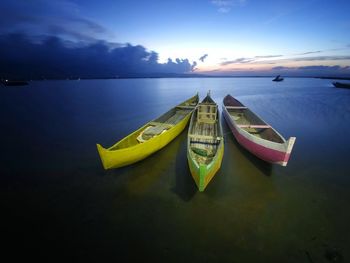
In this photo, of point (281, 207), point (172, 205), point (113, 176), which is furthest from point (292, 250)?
point (113, 176)

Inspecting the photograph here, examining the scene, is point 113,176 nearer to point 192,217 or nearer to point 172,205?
point 172,205

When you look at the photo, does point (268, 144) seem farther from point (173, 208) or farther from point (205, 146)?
point (173, 208)

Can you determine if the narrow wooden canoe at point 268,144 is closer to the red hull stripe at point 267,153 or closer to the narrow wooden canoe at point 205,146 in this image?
the red hull stripe at point 267,153

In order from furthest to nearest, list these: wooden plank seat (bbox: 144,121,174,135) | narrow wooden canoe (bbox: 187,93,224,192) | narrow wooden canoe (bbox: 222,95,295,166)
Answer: wooden plank seat (bbox: 144,121,174,135), narrow wooden canoe (bbox: 222,95,295,166), narrow wooden canoe (bbox: 187,93,224,192)

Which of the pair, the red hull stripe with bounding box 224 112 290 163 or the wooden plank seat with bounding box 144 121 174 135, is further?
the wooden plank seat with bounding box 144 121 174 135

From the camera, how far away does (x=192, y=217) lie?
252 inches

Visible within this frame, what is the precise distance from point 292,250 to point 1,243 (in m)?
8.96

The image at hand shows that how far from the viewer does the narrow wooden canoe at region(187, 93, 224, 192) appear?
6.53 meters

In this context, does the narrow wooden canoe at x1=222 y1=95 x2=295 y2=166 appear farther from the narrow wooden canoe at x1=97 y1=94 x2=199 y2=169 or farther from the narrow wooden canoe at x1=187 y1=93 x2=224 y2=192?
the narrow wooden canoe at x1=97 y1=94 x2=199 y2=169

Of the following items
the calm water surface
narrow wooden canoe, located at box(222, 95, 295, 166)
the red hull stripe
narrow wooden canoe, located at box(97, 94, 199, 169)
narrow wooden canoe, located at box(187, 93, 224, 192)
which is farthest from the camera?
the red hull stripe

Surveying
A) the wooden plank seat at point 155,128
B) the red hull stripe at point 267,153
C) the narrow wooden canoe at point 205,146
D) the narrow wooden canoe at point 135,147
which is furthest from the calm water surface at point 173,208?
the wooden plank seat at point 155,128

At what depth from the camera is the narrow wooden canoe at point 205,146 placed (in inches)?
257

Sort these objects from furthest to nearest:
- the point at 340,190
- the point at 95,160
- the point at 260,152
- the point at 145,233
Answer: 1. the point at 95,160
2. the point at 260,152
3. the point at 340,190
4. the point at 145,233

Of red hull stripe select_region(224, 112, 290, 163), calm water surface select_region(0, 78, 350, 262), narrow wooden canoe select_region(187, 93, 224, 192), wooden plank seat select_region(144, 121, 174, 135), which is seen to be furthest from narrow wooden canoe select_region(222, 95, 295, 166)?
wooden plank seat select_region(144, 121, 174, 135)
